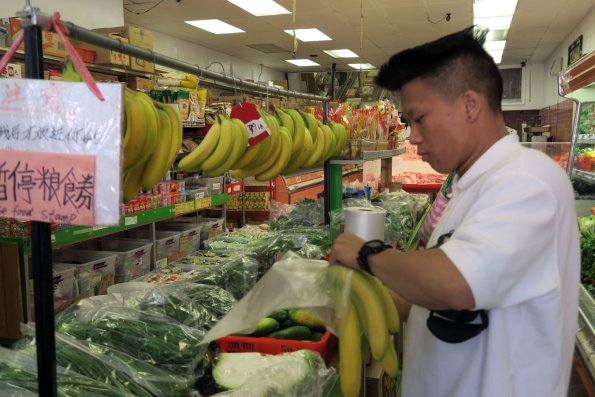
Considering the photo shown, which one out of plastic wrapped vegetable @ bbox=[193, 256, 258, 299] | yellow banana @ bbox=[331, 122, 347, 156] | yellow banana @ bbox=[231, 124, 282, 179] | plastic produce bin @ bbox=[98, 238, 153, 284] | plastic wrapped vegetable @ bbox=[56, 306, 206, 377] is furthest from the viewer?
plastic produce bin @ bbox=[98, 238, 153, 284]

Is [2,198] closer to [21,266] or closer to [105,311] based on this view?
A: [105,311]

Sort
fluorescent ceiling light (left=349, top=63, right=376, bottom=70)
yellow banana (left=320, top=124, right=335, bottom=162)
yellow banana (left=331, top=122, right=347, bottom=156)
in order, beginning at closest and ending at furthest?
yellow banana (left=320, top=124, right=335, bottom=162), yellow banana (left=331, top=122, right=347, bottom=156), fluorescent ceiling light (left=349, top=63, right=376, bottom=70)

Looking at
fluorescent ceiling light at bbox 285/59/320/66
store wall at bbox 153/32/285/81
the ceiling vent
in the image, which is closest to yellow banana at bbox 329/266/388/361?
store wall at bbox 153/32/285/81

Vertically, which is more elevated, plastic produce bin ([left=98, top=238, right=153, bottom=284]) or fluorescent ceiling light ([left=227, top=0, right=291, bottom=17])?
fluorescent ceiling light ([left=227, top=0, right=291, bottom=17])

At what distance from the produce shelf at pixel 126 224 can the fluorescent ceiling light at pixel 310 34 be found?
4.98m

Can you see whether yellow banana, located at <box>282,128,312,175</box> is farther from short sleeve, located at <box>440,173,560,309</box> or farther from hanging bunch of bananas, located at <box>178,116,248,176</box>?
short sleeve, located at <box>440,173,560,309</box>

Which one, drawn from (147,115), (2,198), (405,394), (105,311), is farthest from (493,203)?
(105,311)

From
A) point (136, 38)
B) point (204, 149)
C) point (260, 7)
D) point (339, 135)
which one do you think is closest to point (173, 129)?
point (204, 149)

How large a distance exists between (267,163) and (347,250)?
1.07 meters

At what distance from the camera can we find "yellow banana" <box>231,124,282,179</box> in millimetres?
2172

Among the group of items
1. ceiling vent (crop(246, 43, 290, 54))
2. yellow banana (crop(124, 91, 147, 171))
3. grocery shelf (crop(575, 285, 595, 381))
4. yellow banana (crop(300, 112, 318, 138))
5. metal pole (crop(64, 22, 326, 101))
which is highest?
ceiling vent (crop(246, 43, 290, 54))

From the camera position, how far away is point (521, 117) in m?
15.4

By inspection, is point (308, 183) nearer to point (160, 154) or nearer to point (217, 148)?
point (217, 148)

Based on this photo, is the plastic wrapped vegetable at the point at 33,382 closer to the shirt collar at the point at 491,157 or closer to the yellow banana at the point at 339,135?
the shirt collar at the point at 491,157
